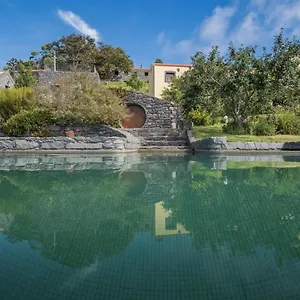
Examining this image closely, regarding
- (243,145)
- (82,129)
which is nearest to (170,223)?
(243,145)

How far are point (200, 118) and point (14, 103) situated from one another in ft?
34.4

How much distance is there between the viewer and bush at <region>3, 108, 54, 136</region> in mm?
14633

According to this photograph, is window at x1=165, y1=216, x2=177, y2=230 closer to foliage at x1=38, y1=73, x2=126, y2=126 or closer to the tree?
foliage at x1=38, y1=73, x2=126, y2=126

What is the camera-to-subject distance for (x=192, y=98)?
1565 cm

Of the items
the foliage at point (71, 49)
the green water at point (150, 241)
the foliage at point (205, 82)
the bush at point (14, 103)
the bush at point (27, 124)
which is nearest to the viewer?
the green water at point (150, 241)

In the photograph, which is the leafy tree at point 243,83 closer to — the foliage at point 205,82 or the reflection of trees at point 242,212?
the foliage at point 205,82

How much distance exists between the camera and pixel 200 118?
19000 mm

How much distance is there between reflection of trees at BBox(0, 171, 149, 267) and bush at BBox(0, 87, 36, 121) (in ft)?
31.1

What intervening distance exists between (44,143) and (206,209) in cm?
1097

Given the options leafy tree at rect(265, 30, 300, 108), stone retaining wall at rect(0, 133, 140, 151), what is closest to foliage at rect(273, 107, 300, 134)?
leafy tree at rect(265, 30, 300, 108)

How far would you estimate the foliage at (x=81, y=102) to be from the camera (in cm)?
1482

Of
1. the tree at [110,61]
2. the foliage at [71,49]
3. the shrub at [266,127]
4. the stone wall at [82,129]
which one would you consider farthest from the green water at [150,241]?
the tree at [110,61]

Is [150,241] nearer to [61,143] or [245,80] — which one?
[61,143]

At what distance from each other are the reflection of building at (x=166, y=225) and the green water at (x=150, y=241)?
0.5 inches
